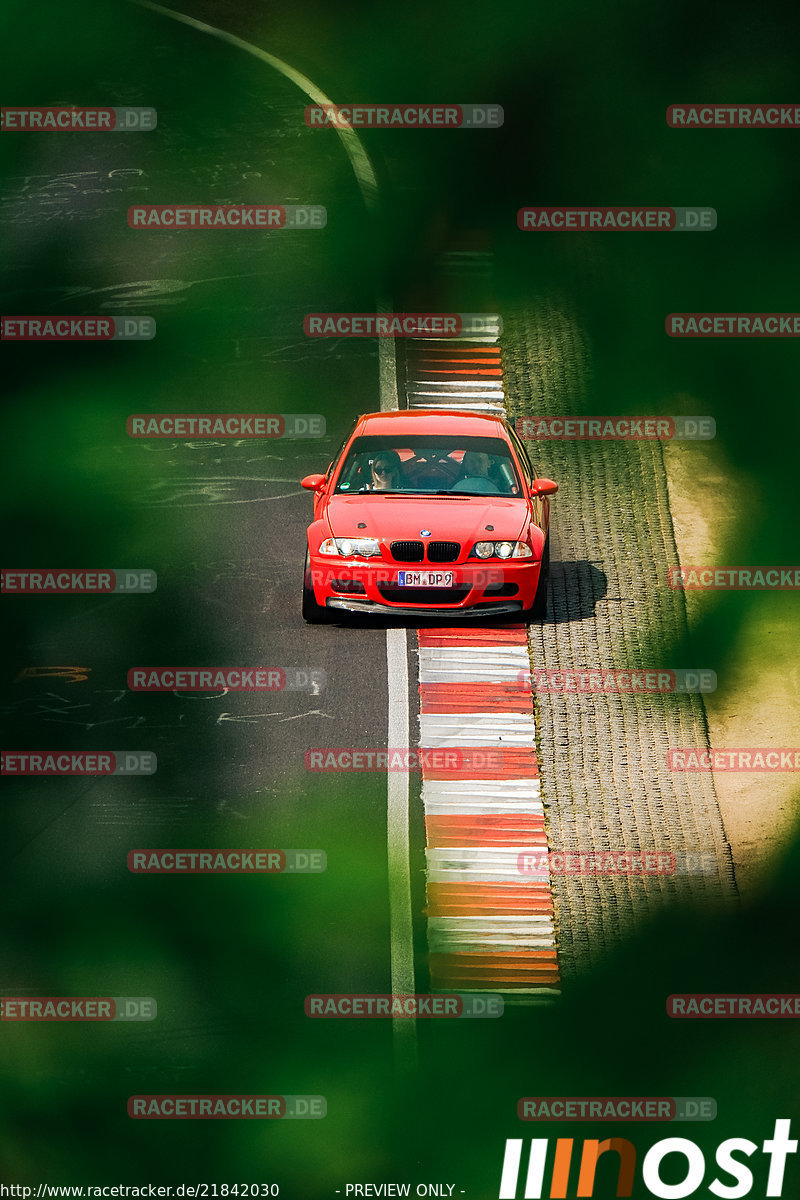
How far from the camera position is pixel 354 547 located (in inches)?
620

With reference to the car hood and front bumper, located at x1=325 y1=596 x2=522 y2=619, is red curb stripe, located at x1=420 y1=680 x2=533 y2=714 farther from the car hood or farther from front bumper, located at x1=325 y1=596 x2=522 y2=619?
the car hood

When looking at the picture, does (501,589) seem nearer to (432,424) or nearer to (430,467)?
(430,467)

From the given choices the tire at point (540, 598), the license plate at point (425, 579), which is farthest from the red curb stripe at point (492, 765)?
the license plate at point (425, 579)

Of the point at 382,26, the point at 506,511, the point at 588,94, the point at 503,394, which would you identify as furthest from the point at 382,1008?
the point at 382,26

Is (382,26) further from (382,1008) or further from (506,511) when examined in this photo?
(382,1008)

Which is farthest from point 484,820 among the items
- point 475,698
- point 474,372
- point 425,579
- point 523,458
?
point 474,372

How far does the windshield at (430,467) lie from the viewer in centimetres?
1669

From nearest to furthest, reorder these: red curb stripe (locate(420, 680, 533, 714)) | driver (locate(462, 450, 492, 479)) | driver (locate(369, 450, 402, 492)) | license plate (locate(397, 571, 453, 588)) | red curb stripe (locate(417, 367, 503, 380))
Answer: license plate (locate(397, 571, 453, 588)) < driver (locate(369, 450, 402, 492)) < driver (locate(462, 450, 492, 479)) < red curb stripe (locate(420, 680, 533, 714)) < red curb stripe (locate(417, 367, 503, 380))

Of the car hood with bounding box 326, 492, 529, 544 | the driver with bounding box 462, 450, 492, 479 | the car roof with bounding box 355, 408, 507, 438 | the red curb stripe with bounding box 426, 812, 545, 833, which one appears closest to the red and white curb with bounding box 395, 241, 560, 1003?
the red curb stripe with bounding box 426, 812, 545, 833

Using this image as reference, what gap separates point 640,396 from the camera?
2409 centimetres

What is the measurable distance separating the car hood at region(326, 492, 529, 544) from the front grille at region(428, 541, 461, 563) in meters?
0.05

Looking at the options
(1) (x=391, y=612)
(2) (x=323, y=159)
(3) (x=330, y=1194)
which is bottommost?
(3) (x=330, y=1194)

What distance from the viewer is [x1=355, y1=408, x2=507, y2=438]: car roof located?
17500mm

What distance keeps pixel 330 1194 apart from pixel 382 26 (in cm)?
2672
